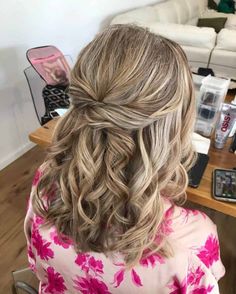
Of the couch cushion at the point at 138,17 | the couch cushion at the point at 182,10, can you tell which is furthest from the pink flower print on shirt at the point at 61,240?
the couch cushion at the point at 182,10

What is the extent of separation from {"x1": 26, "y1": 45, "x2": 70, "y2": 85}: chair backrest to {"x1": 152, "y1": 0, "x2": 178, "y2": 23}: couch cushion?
1.40 metres

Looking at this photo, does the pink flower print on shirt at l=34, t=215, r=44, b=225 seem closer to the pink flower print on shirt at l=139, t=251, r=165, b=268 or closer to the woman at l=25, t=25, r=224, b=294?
the woman at l=25, t=25, r=224, b=294

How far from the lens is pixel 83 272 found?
627 mm

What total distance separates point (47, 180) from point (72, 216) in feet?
0.35

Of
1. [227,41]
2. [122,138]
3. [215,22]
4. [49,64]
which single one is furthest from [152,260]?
[215,22]

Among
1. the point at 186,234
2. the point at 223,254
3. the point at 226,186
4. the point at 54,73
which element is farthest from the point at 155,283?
the point at 54,73

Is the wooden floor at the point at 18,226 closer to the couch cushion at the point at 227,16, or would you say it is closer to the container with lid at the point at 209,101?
the container with lid at the point at 209,101

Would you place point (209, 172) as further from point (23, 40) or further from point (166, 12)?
point (166, 12)

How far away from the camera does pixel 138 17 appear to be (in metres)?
2.55

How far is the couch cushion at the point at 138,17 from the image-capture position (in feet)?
8.07

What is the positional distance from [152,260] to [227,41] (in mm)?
1880

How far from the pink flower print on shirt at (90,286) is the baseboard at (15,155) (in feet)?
5.06

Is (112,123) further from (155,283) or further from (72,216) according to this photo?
(155,283)

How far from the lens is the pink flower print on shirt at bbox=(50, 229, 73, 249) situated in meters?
0.63
